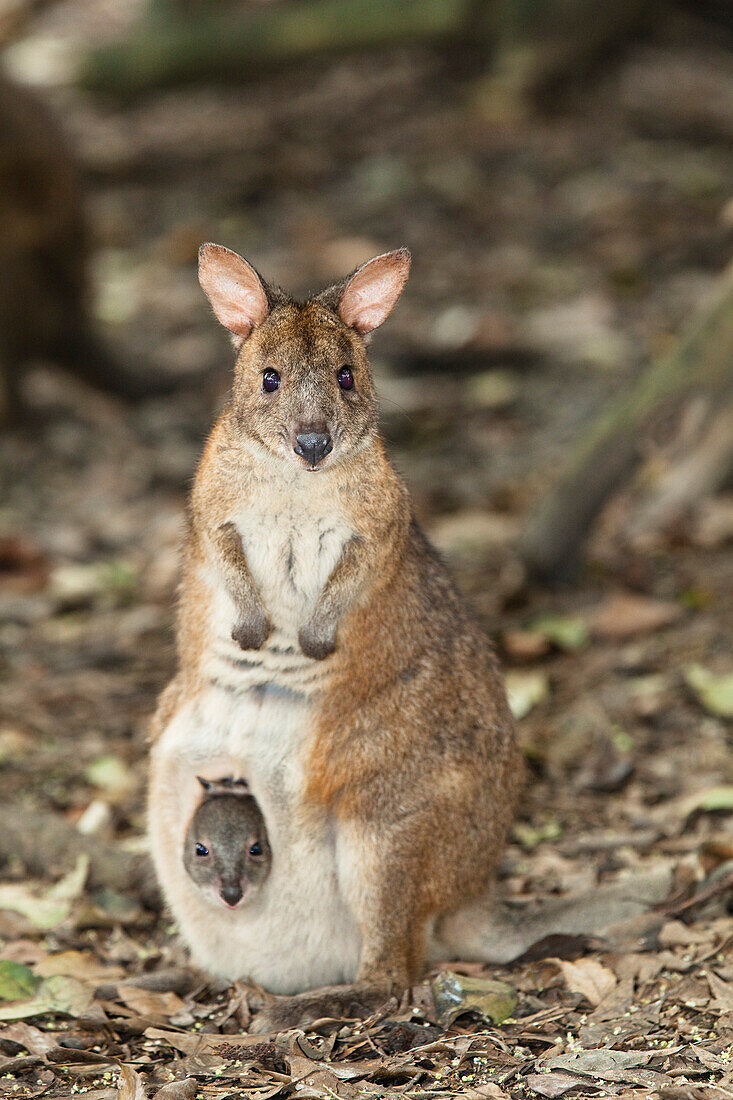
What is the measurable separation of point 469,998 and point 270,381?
1779mm

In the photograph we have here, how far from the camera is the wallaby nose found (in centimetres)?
394

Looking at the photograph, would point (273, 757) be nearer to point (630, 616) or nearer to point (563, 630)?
point (563, 630)

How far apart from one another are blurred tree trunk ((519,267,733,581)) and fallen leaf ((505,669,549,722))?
0.67 metres

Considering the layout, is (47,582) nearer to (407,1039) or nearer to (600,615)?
(600,615)

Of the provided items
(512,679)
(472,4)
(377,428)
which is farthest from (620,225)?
(377,428)

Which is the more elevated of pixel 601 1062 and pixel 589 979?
pixel 589 979

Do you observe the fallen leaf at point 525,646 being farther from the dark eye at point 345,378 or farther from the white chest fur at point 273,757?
the dark eye at point 345,378

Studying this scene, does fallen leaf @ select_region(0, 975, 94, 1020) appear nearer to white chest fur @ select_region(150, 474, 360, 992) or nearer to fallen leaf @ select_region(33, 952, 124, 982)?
fallen leaf @ select_region(33, 952, 124, 982)

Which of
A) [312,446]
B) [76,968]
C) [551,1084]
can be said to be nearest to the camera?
[551,1084]

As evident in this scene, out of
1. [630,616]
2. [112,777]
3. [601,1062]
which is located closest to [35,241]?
[112,777]

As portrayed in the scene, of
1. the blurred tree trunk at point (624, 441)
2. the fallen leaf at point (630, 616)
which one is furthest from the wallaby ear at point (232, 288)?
the fallen leaf at point (630, 616)

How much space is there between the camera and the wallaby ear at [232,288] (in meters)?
3.92

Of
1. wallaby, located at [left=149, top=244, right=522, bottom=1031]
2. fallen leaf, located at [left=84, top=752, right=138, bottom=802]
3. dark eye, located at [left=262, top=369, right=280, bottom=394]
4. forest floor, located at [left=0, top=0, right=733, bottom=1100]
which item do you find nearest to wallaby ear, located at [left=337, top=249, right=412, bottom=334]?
wallaby, located at [left=149, top=244, right=522, bottom=1031]

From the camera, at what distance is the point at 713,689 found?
552 cm
